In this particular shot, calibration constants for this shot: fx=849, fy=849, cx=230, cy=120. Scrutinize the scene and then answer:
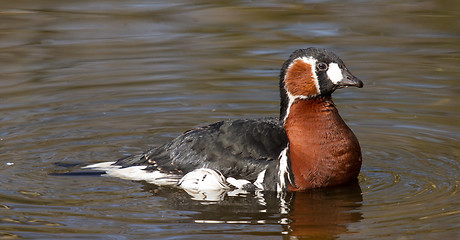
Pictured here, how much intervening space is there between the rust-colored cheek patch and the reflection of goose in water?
38.5 inches

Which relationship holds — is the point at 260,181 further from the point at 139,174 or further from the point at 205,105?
the point at 205,105

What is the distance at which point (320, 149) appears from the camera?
26.6 feet

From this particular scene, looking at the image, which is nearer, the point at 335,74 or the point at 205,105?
the point at 335,74

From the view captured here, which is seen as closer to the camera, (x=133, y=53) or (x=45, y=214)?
(x=45, y=214)

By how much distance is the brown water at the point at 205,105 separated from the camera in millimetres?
7277

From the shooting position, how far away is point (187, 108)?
1075cm

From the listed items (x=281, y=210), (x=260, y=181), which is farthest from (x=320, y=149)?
(x=281, y=210)

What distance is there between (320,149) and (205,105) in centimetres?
300

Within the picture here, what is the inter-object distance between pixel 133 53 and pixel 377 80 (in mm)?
3798

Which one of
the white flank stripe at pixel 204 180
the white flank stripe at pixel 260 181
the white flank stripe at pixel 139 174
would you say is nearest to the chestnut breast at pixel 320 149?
the white flank stripe at pixel 260 181

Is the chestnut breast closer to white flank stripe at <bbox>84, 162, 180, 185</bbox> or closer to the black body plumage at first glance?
the black body plumage

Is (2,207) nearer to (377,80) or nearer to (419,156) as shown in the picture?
(419,156)

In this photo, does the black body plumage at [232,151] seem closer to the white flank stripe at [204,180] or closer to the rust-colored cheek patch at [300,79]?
the white flank stripe at [204,180]

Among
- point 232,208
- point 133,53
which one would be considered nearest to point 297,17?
point 133,53
